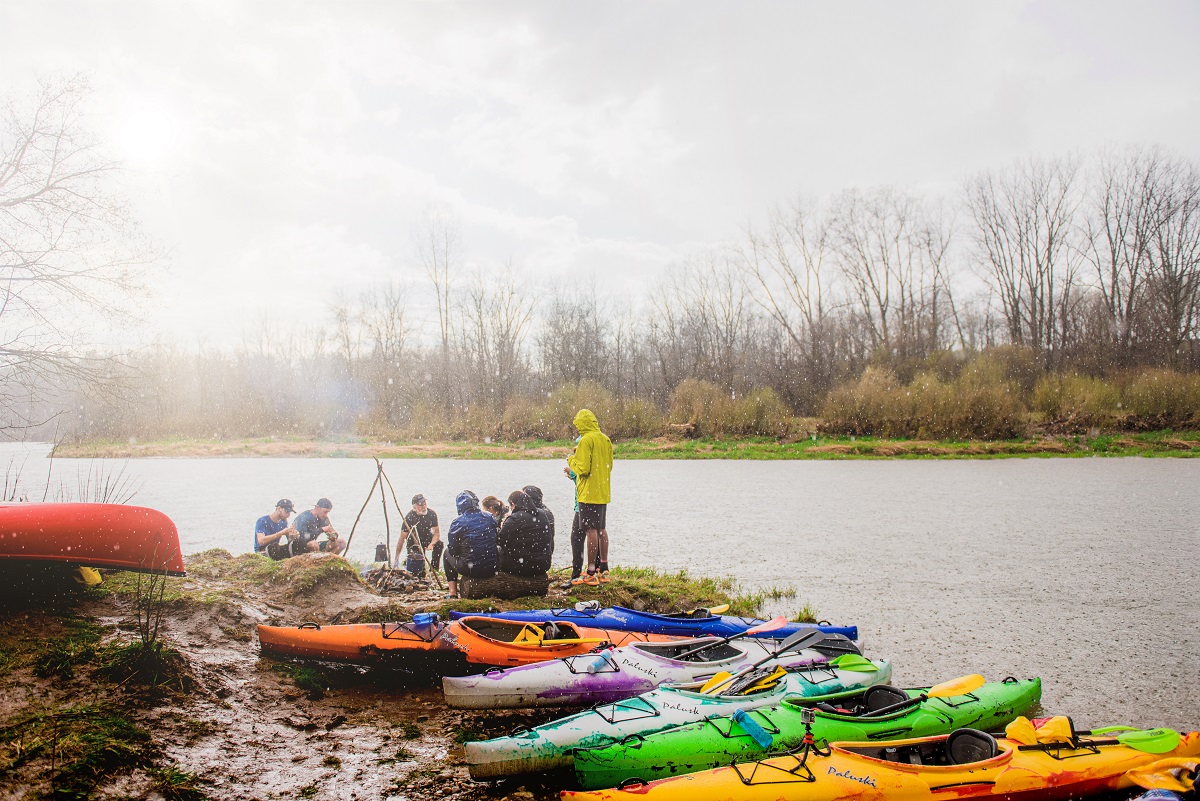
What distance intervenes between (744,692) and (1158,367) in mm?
29147

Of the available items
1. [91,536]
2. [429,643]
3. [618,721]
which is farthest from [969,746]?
[91,536]

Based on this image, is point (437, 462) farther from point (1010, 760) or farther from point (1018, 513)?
point (1010, 760)

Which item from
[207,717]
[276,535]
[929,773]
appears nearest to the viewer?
[929,773]

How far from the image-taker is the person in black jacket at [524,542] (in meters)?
6.29

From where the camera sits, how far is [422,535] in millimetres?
8203

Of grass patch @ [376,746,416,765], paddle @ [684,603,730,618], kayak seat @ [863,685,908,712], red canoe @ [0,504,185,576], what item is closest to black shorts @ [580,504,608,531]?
paddle @ [684,603,730,618]

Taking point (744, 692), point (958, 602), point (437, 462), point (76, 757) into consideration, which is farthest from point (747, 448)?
point (76, 757)

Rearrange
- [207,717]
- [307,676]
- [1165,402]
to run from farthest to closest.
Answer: [1165,402] < [307,676] < [207,717]

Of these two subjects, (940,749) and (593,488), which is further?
(593,488)

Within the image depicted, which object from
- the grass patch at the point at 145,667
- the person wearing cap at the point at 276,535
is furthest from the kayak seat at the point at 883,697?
the person wearing cap at the point at 276,535

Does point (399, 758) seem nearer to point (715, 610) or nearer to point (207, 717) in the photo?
point (207, 717)

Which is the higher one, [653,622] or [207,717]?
[653,622]

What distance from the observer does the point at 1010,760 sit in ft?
10.3

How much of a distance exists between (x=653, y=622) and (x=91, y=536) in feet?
13.8
